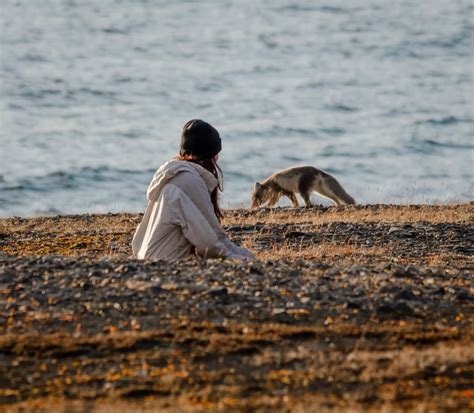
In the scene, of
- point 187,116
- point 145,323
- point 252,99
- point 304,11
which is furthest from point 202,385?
point 304,11

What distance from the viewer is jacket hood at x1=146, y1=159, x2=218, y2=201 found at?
11.2m

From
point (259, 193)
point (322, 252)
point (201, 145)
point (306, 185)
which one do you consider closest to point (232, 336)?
point (201, 145)

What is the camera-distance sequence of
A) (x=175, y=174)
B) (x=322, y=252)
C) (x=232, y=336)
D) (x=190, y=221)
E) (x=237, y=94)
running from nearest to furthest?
1. (x=232, y=336)
2. (x=190, y=221)
3. (x=175, y=174)
4. (x=322, y=252)
5. (x=237, y=94)

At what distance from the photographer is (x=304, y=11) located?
80750mm

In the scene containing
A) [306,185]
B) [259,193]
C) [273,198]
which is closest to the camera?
[306,185]

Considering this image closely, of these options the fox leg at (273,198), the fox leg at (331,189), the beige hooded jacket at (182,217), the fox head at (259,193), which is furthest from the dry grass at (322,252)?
the fox head at (259,193)

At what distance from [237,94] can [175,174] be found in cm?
4426

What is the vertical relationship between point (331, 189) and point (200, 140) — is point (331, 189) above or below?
below

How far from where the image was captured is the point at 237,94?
55219 mm

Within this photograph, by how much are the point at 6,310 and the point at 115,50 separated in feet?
196

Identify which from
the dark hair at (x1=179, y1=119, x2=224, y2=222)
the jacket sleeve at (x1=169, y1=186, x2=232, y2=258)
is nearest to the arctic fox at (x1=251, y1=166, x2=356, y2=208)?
the dark hair at (x1=179, y1=119, x2=224, y2=222)

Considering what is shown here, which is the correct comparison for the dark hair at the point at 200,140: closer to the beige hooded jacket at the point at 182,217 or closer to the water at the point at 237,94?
the beige hooded jacket at the point at 182,217

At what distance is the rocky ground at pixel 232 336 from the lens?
7.62 metres

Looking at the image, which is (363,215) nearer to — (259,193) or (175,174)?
(259,193)
